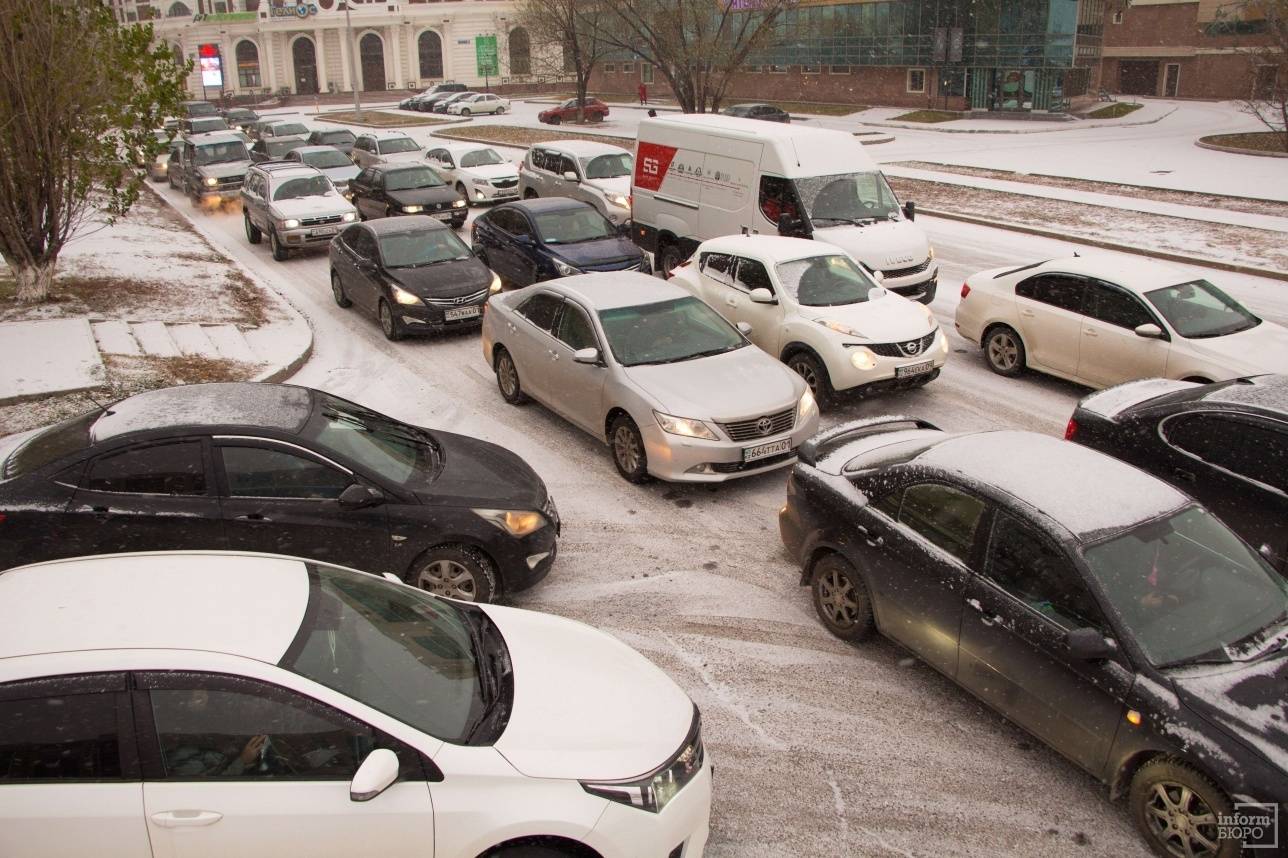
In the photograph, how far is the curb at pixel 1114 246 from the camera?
1680 centimetres

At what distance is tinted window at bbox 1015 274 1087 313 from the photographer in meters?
11.3

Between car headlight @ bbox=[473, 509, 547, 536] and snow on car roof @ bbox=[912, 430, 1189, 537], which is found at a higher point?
snow on car roof @ bbox=[912, 430, 1189, 537]

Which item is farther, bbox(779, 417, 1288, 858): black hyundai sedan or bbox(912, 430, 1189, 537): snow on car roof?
bbox(912, 430, 1189, 537): snow on car roof

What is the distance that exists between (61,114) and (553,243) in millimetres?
6803

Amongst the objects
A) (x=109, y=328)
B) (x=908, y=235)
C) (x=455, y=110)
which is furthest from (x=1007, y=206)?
(x=455, y=110)

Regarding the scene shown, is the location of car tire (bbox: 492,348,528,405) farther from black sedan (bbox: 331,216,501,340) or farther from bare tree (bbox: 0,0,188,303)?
bare tree (bbox: 0,0,188,303)

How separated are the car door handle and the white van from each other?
466 inches

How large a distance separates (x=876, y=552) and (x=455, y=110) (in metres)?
55.5

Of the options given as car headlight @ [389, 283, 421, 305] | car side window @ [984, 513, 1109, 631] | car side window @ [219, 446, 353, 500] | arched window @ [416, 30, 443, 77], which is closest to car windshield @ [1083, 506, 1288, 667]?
car side window @ [984, 513, 1109, 631]

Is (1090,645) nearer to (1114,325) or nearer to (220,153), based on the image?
(1114,325)

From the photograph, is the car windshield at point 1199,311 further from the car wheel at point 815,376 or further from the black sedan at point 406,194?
the black sedan at point 406,194

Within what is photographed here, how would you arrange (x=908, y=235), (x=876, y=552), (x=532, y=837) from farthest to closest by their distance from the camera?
(x=908, y=235) → (x=876, y=552) → (x=532, y=837)

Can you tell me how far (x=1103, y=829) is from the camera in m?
5.15

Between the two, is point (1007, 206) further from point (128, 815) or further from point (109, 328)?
point (128, 815)
